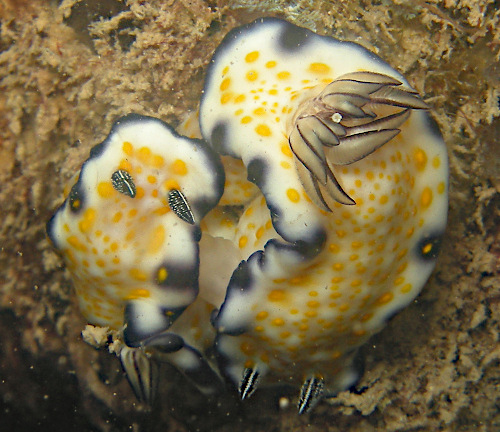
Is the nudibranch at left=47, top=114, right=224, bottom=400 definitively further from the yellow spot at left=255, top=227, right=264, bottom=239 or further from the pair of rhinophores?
the yellow spot at left=255, top=227, right=264, bottom=239

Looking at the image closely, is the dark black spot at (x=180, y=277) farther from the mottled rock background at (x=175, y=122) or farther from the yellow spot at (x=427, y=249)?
the yellow spot at (x=427, y=249)

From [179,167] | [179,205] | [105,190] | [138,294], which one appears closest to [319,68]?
[179,167]

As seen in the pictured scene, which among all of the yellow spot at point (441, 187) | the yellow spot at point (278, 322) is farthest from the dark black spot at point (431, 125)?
the yellow spot at point (278, 322)

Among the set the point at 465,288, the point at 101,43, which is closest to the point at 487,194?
the point at 465,288

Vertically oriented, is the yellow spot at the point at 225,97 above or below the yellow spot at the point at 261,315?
above

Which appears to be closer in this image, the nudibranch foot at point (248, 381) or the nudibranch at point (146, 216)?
the nudibranch at point (146, 216)

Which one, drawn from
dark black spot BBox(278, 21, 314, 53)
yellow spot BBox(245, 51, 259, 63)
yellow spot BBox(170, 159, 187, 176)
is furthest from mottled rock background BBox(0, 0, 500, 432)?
yellow spot BBox(170, 159, 187, 176)

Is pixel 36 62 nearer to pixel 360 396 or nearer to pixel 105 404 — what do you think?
pixel 105 404
